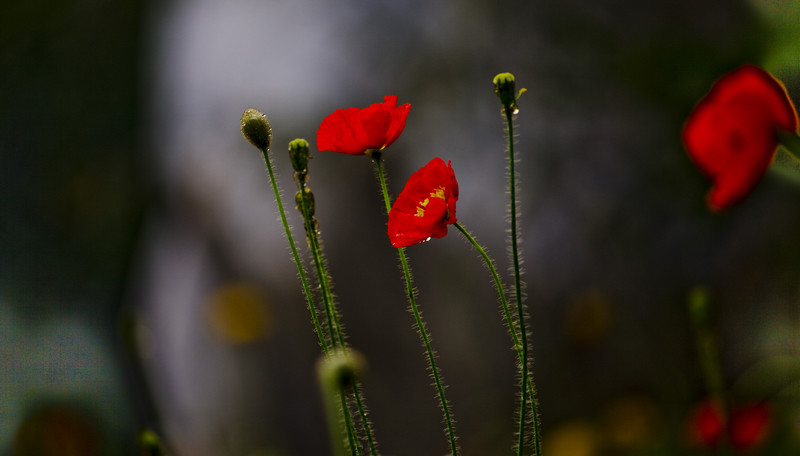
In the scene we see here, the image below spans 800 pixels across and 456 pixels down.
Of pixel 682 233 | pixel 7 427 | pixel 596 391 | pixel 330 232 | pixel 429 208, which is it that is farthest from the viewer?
pixel 330 232

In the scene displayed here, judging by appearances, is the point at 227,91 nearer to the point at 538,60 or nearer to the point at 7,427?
the point at 538,60

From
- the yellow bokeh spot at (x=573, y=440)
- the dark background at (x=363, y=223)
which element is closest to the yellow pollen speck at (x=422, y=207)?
the dark background at (x=363, y=223)

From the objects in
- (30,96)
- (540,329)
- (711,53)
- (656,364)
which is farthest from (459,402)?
(30,96)

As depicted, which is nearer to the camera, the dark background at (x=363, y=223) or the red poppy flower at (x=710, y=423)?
the red poppy flower at (x=710, y=423)

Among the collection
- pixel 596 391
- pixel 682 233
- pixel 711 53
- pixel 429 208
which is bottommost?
pixel 596 391

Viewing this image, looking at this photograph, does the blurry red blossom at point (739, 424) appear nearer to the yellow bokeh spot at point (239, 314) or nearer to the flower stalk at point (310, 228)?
the flower stalk at point (310, 228)

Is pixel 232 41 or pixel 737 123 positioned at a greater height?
pixel 232 41
